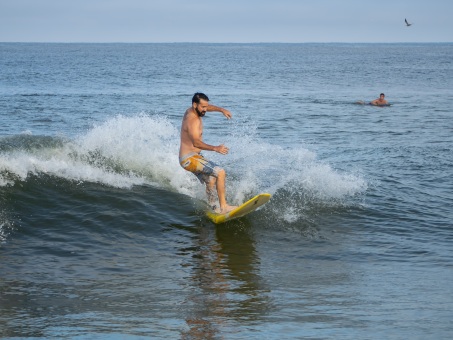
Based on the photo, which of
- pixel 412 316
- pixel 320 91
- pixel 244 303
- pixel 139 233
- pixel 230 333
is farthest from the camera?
pixel 320 91

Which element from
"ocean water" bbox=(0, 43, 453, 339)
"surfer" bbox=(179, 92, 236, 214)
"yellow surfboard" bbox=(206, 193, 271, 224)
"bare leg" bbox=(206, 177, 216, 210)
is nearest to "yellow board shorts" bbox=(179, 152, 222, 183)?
"surfer" bbox=(179, 92, 236, 214)

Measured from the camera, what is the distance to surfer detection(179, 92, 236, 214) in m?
9.99

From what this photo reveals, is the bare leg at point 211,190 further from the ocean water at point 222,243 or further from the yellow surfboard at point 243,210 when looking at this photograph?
the ocean water at point 222,243

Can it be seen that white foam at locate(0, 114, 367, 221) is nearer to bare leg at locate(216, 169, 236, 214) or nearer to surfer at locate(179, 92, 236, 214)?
bare leg at locate(216, 169, 236, 214)

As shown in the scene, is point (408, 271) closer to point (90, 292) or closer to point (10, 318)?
point (90, 292)

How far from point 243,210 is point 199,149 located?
1.21 metres

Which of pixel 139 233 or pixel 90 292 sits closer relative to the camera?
pixel 90 292

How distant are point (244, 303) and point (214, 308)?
39 centimetres

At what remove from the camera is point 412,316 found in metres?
7.12

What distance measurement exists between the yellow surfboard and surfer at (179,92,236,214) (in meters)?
0.11

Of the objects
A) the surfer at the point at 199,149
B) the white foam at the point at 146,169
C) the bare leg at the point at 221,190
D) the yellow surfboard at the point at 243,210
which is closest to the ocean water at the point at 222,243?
the white foam at the point at 146,169

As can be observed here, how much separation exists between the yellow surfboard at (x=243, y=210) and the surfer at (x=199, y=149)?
0.11m

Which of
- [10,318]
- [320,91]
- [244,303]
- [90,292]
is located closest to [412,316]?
[244,303]

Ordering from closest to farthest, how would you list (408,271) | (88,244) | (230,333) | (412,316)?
1. (230,333)
2. (412,316)
3. (408,271)
4. (88,244)
